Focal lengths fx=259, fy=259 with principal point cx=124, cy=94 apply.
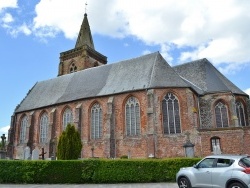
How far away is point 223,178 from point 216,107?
17.9m

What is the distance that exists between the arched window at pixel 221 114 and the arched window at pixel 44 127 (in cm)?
1885

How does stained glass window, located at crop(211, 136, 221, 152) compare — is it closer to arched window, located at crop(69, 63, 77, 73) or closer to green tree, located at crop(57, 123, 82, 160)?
green tree, located at crop(57, 123, 82, 160)

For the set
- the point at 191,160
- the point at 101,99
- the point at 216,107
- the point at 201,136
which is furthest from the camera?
the point at 101,99

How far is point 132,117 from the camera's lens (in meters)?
25.1

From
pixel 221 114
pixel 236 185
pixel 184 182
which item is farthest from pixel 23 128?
pixel 236 185

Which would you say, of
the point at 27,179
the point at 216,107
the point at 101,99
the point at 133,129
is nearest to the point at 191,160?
the point at 27,179

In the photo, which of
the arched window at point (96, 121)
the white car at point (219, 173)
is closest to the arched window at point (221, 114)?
the arched window at point (96, 121)

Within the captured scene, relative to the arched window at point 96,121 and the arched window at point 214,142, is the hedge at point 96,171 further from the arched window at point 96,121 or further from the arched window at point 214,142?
the arched window at point 96,121

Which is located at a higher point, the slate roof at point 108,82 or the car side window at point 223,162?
the slate roof at point 108,82

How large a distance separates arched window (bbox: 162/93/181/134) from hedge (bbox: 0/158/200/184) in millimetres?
9611

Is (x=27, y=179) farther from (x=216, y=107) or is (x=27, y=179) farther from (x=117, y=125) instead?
(x=216, y=107)

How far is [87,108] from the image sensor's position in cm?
2764

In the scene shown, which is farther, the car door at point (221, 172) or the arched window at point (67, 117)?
the arched window at point (67, 117)

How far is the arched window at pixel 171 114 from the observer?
23.1m
